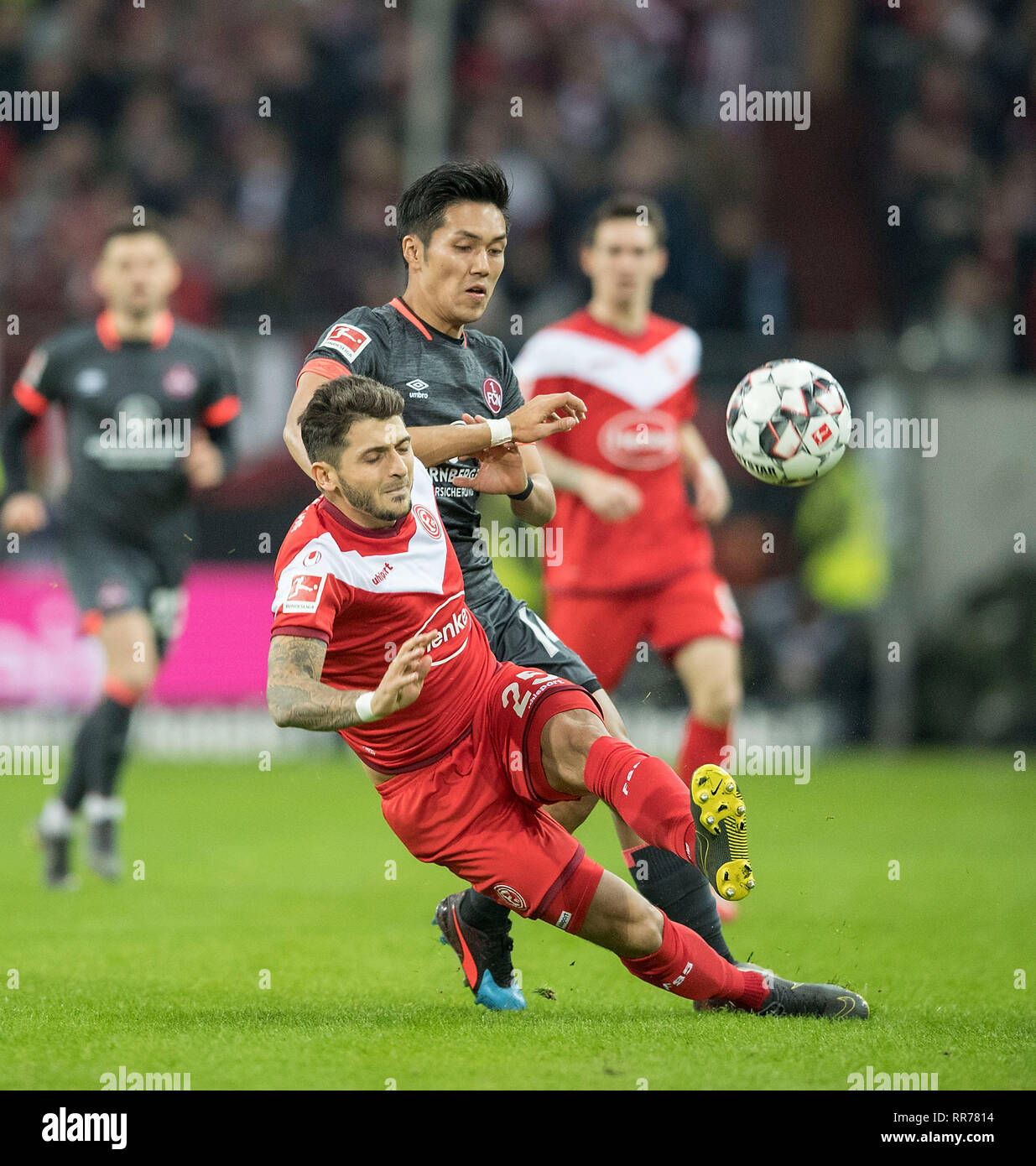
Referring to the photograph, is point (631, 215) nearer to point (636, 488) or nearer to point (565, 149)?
point (636, 488)

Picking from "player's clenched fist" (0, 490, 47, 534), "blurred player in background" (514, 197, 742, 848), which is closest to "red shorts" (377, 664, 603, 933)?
"blurred player in background" (514, 197, 742, 848)

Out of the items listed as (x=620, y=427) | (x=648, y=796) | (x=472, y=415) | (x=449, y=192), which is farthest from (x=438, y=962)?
(x=449, y=192)

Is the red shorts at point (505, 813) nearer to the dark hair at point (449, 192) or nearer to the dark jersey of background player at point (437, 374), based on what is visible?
the dark jersey of background player at point (437, 374)

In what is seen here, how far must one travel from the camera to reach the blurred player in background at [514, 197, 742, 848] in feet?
21.2

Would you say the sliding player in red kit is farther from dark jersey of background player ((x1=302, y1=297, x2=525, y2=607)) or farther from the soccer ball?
the soccer ball

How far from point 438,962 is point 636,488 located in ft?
7.07

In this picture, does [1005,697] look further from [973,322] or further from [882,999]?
[882,999]

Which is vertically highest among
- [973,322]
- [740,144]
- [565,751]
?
[740,144]

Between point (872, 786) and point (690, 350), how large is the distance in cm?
423

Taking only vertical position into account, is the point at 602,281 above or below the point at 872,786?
above

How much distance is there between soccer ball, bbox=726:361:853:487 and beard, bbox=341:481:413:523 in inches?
49.1

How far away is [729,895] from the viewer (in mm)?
3916

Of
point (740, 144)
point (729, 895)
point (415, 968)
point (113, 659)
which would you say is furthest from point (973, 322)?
point (729, 895)

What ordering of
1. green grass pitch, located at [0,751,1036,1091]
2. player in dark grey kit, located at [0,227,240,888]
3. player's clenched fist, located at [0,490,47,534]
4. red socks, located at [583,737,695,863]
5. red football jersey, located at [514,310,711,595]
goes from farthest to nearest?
player in dark grey kit, located at [0,227,240,888] < player's clenched fist, located at [0,490,47,534] < red football jersey, located at [514,310,711,595] < red socks, located at [583,737,695,863] < green grass pitch, located at [0,751,1036,1091]
